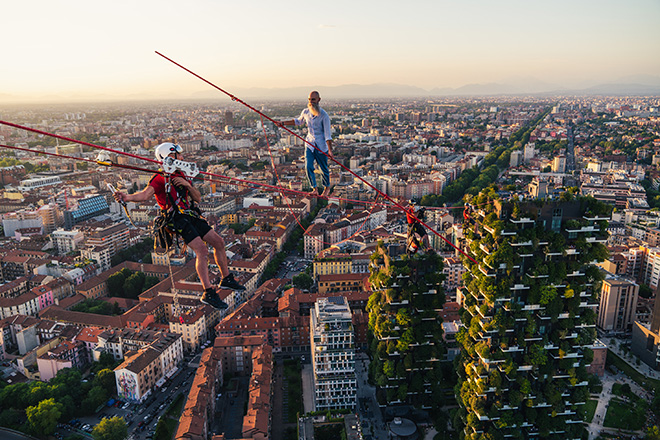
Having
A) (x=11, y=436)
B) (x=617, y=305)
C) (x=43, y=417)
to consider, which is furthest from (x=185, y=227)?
(x=617, y=305)

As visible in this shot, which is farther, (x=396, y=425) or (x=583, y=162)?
(x=583, y=162)

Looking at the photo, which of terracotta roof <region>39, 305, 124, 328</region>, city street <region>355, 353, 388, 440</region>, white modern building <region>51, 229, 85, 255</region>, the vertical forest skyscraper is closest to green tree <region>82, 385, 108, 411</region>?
terracotta roof <region>39, 305, 124, 328</region>

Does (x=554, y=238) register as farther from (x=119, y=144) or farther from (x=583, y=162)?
(x=119, y=144)

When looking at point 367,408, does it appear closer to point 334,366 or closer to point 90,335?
point 334,366

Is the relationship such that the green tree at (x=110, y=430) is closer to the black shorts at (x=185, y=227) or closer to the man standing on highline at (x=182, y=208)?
the man standing on highline at (x=182, y=208)

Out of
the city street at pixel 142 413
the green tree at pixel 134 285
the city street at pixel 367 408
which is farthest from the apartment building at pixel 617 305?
the green tree at pixel 134 285

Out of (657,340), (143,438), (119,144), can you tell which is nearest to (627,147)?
(657,340)
